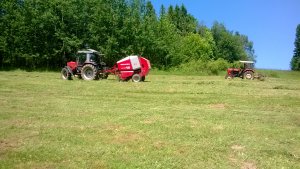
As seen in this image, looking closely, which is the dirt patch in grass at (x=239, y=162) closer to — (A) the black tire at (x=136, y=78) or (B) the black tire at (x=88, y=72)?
(A) the black tire at (x=136, y=78)

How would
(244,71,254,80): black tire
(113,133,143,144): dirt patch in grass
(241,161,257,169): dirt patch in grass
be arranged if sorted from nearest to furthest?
(241,161,257,169): dirt patch in grass, (113,133,143,144): dirt patch in grass, (244,71,254,80): black tire

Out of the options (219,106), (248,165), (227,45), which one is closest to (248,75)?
(219,106)

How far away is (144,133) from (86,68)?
18.7 meters

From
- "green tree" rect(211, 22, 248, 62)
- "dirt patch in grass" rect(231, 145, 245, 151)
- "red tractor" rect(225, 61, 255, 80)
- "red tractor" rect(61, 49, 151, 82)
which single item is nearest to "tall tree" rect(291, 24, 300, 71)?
"green tree" rect(211, 22, 248, 62)

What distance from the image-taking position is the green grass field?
875 cm

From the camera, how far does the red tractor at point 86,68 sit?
2895 centimetres

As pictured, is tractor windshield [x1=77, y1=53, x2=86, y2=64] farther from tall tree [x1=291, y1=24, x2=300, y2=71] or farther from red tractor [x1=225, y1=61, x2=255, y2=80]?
tall tree [x1=291, y1=24, x2=300, y2=71]

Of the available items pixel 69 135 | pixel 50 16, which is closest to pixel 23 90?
pixel 69 135

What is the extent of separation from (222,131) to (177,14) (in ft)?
306

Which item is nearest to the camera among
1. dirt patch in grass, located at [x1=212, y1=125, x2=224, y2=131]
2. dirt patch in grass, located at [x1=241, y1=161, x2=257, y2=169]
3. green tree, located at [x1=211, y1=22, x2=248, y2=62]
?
dirt patch in grass, located at [x1=241, y1=161, x2=257, y2=169]

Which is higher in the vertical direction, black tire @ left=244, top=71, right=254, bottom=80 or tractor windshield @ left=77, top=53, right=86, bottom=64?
tractor windshield @ left=77, top=53, right=86, bottom=64

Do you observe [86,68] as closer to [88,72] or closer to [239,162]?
[88,72]

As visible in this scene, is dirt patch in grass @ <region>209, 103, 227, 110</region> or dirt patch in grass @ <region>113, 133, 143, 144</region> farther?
dirt patch in grass @ <region>209, 103, 227, 110</region>

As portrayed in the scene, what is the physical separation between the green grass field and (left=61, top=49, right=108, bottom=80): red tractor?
417 inches
